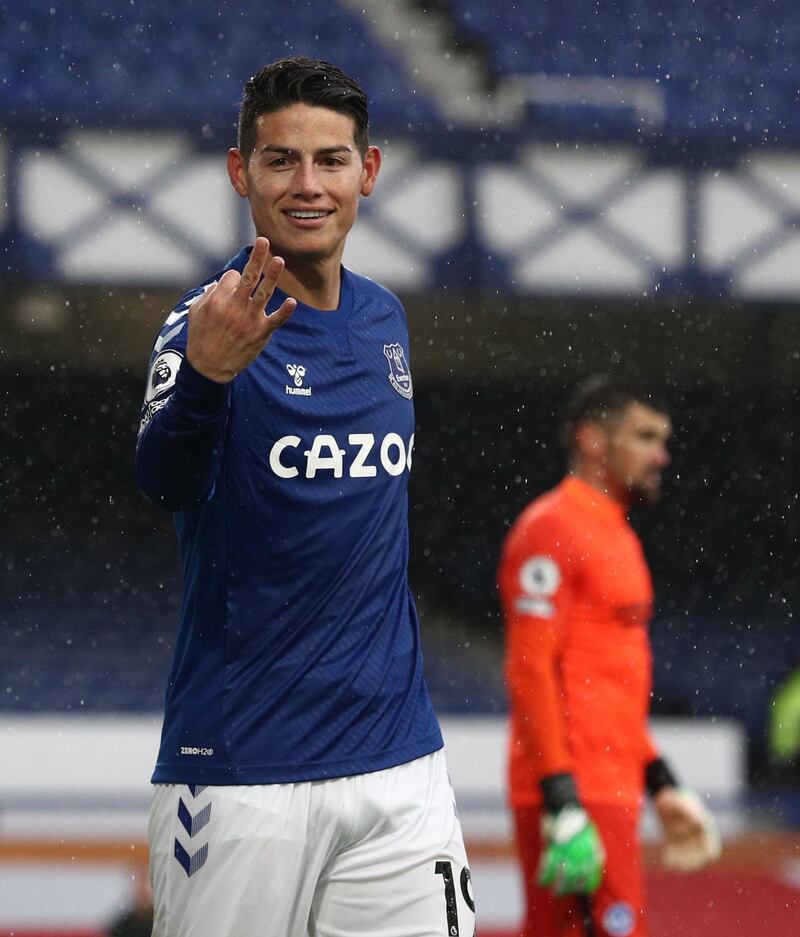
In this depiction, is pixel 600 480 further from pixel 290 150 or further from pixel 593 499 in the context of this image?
pixel 290 150

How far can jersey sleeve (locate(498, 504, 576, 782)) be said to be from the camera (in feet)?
10.5

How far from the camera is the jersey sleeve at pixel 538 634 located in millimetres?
3195

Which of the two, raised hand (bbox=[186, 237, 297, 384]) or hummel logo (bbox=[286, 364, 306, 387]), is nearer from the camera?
raised hand (bbox=[186, 237, 297, 384])

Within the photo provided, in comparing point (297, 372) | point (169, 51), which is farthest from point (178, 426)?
point (169, 51)

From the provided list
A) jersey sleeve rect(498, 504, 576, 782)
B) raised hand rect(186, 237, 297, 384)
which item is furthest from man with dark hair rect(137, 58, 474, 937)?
jersey sleeve rect(498, 504, 576, 782)

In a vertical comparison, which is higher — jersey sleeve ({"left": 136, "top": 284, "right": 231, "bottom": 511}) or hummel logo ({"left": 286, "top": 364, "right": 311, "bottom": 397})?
hummel logo ({"left": 286, "top": 364, "right": 311, "bottom": 397})

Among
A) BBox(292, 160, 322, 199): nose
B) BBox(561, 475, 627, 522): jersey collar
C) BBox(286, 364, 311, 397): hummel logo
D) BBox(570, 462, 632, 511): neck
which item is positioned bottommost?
BBox(286, 364, 311, 397): hummel logo

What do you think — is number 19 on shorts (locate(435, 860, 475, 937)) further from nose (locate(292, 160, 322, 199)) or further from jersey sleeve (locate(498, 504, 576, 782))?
jersey sleeve (locate(498, 504, 576, 782))

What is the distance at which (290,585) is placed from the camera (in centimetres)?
190

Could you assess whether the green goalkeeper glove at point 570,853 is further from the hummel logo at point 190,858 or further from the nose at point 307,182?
the nose at point 307,182

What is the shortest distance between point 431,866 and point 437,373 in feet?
31.5

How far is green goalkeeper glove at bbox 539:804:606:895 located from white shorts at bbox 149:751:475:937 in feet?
3.56

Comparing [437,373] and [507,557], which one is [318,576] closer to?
[507,557]

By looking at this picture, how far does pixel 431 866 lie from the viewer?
1.97 metres
